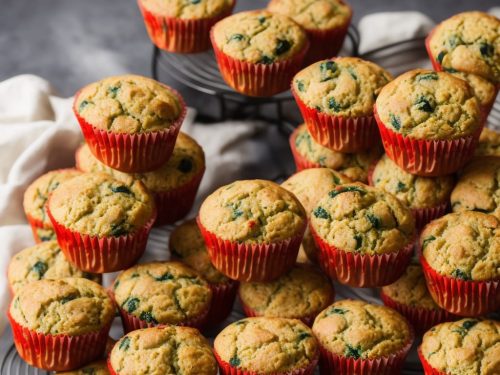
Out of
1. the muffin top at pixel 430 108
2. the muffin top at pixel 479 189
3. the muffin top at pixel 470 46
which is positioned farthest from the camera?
the muffin top at pixel 470 46

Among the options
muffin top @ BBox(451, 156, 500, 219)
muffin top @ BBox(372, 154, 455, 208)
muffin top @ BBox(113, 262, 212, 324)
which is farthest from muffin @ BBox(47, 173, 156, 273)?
muffin top @ BBox(451, 156, 500, 219)

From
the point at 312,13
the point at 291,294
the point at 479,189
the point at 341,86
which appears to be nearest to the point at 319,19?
the point at 312,13

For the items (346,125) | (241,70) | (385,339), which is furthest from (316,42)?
(385,339)

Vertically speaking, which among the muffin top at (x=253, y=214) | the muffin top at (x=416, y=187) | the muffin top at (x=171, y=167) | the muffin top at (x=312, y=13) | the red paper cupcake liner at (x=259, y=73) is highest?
the muffin top at (x=312, y=13)

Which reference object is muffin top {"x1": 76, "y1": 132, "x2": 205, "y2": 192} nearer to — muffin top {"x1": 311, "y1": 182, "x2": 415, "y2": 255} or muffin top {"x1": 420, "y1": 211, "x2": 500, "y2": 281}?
muffin top {"x1": 311, "y1": 182, "x2": 415, "y2": 255}

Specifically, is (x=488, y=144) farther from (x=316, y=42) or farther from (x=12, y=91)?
(x=12, y=91)

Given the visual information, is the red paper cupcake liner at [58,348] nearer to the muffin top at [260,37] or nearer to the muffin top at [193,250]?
the muffin top at [193,250]

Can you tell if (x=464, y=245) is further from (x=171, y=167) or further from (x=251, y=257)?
(x=171, y=167)

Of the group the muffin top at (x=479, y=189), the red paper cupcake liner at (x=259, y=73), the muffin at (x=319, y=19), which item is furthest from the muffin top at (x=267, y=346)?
the muffin at (x=319, y=19)
